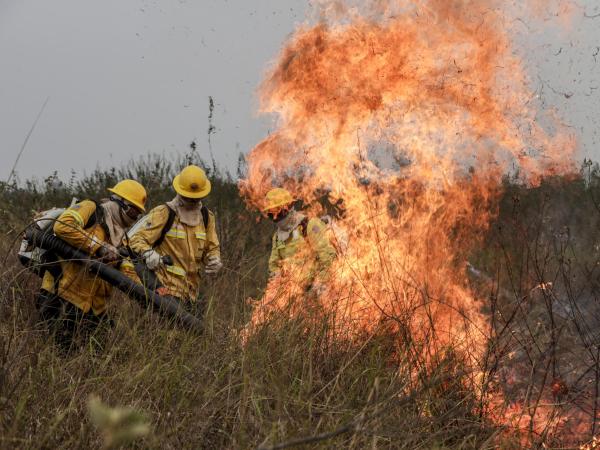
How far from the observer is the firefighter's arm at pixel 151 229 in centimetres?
513

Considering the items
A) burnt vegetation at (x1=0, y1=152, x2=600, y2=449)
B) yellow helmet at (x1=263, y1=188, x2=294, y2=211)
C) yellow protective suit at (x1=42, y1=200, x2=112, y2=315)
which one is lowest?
burnt vegetation at (x1=0, y1=152, x2=600, y2=449)

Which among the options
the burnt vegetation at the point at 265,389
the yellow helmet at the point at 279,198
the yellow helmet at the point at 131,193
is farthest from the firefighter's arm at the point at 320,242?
the yellow helmet at the point at 131,193

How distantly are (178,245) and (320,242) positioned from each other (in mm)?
1276

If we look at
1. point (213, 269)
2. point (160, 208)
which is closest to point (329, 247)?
point (213, 269)

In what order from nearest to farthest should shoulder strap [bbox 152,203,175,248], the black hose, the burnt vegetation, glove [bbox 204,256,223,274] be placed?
the burnt vegetation → the black hose → shoulder strap [bbox 152,203,175,248] → glove [bbox 204,256,223,274]

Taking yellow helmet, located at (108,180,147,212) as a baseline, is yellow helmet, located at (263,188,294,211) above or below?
above

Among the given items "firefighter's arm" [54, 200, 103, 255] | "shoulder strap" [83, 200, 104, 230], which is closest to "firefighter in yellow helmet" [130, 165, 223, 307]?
"shoulder strap" [83, 200, 104, 230]

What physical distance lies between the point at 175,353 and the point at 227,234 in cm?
523

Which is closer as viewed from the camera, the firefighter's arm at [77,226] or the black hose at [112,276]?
the black hose at [112,276]

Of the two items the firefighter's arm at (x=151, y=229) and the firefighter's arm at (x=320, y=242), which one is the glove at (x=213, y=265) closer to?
the firefighter's arm at (x=151, y=229)

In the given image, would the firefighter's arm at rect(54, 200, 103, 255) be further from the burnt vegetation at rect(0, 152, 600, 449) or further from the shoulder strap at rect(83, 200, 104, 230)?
the burnt vegetation at rect(0, 152, 600, 449)

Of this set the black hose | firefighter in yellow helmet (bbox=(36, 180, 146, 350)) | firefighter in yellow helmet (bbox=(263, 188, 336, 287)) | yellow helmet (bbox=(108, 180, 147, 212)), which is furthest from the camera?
firefighter in yellow helmet (bbox=(263, 188, 336, 287))

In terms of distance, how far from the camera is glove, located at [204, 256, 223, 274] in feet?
17.8

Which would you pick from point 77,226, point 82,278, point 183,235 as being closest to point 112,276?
point 77,226
